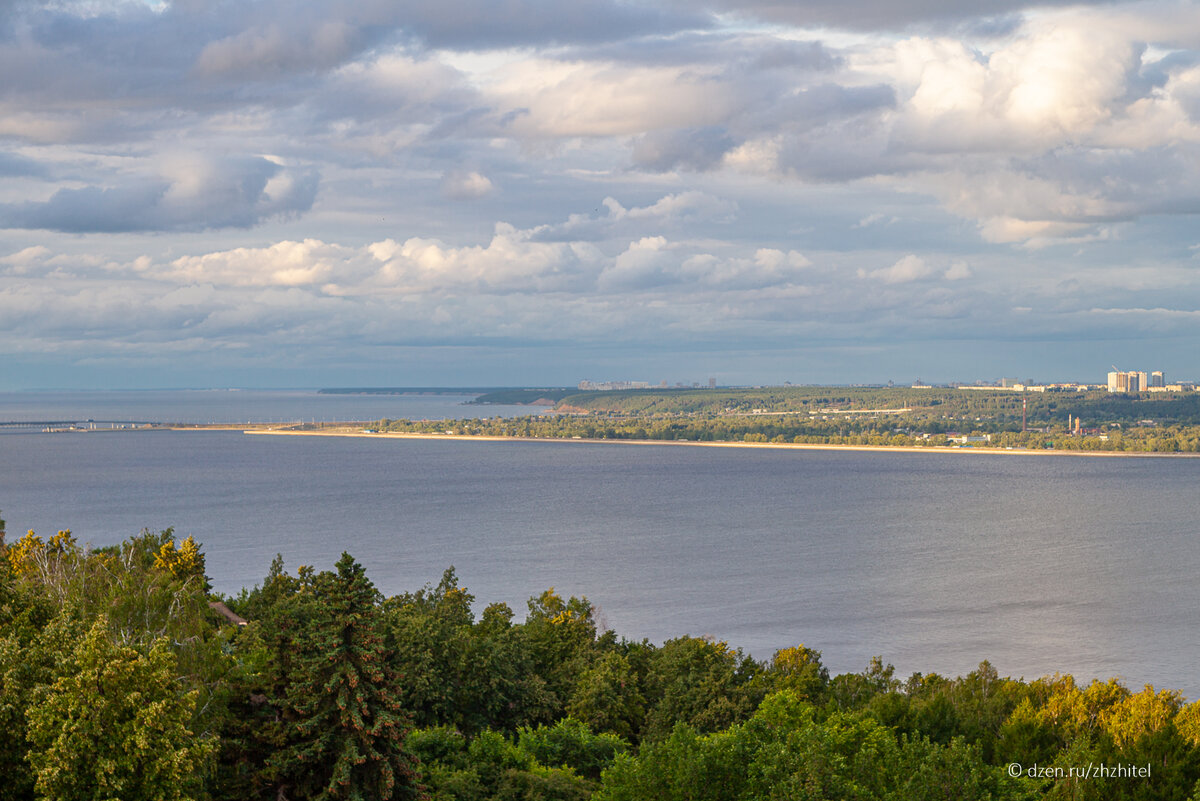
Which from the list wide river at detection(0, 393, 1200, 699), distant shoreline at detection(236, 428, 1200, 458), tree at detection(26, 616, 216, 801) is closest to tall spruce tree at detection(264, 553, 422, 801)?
tree at detection(26, 616, 216, 801)

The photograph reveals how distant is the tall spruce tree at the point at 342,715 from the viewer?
15961 mm

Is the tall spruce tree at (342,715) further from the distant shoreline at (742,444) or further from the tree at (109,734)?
the distant shoreline at (742,444)

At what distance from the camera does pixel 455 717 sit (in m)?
26.0

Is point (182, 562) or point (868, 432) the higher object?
point (868, 432)

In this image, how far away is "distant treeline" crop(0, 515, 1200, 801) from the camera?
45.5ft

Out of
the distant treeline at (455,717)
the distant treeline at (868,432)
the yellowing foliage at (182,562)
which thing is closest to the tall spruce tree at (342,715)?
the distant treeline at (455,717)

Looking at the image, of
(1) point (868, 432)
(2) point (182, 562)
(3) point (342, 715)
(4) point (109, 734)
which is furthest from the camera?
(1) point (868, 432)

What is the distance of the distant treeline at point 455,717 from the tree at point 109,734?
0.03 metres

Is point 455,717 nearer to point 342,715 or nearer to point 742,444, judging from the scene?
point 342,715

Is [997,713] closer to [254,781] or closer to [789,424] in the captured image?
[254,781]

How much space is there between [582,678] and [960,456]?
13448 cm

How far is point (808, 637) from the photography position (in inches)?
1694

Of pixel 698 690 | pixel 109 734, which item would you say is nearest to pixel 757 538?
pixel 698 690

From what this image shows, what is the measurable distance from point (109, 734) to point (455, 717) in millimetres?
13127
